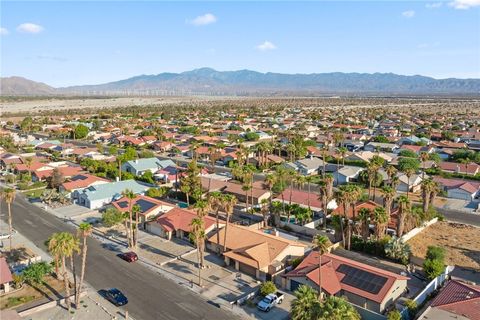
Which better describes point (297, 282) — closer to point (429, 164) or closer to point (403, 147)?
point (429, 164)

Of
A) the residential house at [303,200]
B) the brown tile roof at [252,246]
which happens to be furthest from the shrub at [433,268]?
the residential house at [303,200]

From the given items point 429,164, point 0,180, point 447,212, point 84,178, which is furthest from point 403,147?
point 0,180

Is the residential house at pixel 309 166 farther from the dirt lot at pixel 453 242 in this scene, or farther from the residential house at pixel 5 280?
the residential house at pixel 5 280

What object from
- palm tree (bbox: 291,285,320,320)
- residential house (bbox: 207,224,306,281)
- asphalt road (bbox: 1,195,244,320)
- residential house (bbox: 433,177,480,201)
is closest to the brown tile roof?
residential house (bbox: 207,224,306,281)

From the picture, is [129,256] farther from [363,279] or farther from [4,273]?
[363,279]

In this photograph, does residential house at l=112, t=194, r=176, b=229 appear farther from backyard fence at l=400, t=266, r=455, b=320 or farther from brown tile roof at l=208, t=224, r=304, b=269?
backyard fence at l=400, t=266, r=455, b=320

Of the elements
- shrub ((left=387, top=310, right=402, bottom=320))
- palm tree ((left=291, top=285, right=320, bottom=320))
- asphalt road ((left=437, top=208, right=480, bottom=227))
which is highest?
palm tree ((left=291, top=285, right=320, bottom=320))
